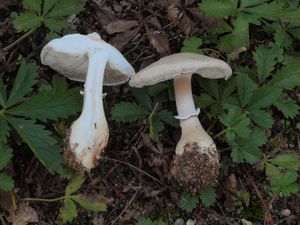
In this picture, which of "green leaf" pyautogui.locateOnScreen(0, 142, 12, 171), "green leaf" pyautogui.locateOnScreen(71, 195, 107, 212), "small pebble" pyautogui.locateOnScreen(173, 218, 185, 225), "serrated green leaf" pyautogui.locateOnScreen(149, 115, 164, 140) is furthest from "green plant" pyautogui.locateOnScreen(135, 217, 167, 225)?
"green leaf" pyautogui.locateOnScreen(0, 142, 12, 171)

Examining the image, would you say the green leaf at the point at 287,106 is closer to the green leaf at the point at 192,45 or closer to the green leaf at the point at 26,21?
the green leaf at the point at 192,45

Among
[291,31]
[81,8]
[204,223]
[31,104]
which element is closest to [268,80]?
[291,31]

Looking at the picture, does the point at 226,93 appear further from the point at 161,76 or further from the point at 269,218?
the point at 269,218

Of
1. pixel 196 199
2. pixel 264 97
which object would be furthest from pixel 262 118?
pixel 196 199

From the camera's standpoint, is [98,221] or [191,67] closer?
[191,67]

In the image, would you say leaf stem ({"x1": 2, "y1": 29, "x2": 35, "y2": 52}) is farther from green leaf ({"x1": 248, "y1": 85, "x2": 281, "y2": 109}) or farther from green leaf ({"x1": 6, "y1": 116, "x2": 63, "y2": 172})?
green leaf ({"x1": 248, "y1": 85, "x2": 281, "y2": 109})

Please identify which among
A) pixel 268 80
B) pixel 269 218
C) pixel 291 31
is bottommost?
pixel 269 218

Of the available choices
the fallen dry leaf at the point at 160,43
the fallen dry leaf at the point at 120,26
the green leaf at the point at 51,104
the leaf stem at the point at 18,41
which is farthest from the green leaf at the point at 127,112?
the leaf stem at the point at 18,41
